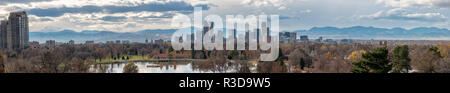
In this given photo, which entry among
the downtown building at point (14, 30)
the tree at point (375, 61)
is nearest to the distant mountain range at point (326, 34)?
the downtown building at point (14, 30)

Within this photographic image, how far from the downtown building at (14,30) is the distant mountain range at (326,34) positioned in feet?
131

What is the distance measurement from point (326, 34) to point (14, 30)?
107639 millimetres

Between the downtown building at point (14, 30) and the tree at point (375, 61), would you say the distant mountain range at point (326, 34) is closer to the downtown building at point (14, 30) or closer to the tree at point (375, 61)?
the downtown building at point (14, 30)

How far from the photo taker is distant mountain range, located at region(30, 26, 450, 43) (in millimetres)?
116562

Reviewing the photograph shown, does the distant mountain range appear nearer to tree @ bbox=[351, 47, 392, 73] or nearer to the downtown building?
the downtown building

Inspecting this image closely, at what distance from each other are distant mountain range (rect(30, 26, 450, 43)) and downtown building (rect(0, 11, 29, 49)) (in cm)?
3979

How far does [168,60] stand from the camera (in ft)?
222

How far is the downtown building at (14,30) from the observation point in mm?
64750

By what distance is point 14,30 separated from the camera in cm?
6681
